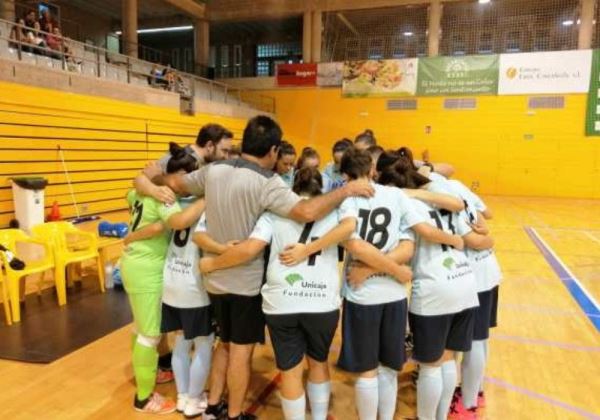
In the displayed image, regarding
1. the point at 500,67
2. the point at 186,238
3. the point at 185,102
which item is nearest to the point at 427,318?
the point at 186,238

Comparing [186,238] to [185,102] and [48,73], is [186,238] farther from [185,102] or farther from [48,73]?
[185,102]

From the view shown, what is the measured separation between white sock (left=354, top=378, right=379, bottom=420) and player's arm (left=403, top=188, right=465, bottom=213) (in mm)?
962

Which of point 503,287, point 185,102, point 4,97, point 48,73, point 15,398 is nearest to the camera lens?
point 15,398

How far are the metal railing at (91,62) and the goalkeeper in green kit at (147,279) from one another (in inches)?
325

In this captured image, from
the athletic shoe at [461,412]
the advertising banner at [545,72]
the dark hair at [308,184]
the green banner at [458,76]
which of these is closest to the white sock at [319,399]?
the athletic shoe at [461,412]

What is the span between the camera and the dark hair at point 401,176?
2553mm

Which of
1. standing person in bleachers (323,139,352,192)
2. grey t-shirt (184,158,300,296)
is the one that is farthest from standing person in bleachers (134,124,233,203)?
standing person in bleachers (323,139,352,192)

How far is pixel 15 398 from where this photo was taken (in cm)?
298

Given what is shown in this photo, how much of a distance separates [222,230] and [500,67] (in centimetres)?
1693

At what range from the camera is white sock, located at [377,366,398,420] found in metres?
2.39

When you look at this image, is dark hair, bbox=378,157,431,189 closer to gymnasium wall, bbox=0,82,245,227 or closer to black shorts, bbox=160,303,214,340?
black shorts, bbox=160,303,214,340

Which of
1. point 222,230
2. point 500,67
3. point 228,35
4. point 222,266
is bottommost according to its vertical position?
point 222,266

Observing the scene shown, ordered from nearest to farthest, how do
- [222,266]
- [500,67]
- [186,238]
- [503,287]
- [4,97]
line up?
[222,266] < [186,238] < [503,287] < [4,97] < [500,67]

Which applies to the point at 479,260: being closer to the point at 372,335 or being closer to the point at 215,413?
the point at 372,335
